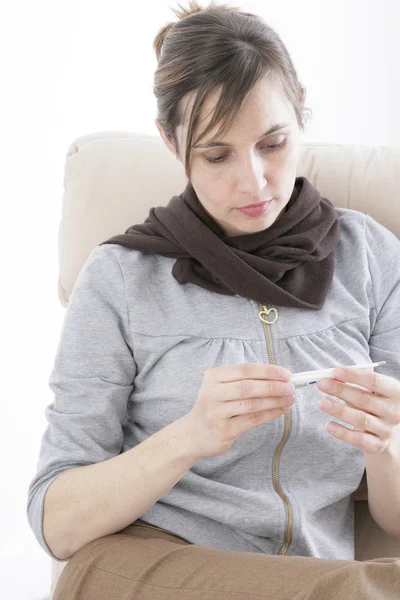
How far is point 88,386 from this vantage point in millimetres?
1312

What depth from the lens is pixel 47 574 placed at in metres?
2.40

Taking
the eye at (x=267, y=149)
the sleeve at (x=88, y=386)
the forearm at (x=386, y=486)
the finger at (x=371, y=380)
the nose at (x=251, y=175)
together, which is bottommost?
the forearm at (x=386, y=486)

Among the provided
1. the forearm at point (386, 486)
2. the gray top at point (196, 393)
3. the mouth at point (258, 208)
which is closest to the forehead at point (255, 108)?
the mouth at point (258, 208)

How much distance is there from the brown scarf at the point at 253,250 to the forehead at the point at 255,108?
19cm

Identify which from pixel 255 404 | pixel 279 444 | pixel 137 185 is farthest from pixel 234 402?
pixel 137 185

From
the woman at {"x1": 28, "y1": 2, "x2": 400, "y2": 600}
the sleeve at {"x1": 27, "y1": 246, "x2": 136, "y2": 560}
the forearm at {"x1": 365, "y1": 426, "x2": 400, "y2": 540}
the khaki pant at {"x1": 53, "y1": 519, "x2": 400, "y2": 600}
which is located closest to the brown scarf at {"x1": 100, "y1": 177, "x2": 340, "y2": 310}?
the woman at {"x1": 28, "y1": 2, "x2": 400, "y2": 600}

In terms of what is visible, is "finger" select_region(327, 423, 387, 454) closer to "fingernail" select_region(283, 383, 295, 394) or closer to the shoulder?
"fingernail" select_region(283, 383, 295, 394)

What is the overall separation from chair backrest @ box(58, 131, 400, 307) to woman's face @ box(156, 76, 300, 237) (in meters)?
0.28

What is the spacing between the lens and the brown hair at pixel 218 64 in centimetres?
123

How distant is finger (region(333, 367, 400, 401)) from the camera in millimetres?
1075

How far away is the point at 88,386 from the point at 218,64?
1.72ft

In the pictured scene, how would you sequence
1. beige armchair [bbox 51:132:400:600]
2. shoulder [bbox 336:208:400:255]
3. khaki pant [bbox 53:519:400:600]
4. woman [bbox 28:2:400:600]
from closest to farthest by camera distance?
khaki pant [bbox 53:519:400:600], woman [bbox 28:2:400:600], shoulder [bbox 336:208:400:255], beige armchair [bbox 51:132:400:600]

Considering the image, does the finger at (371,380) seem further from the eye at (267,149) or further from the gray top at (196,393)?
the eye at (267,149)

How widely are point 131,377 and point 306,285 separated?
324mm
